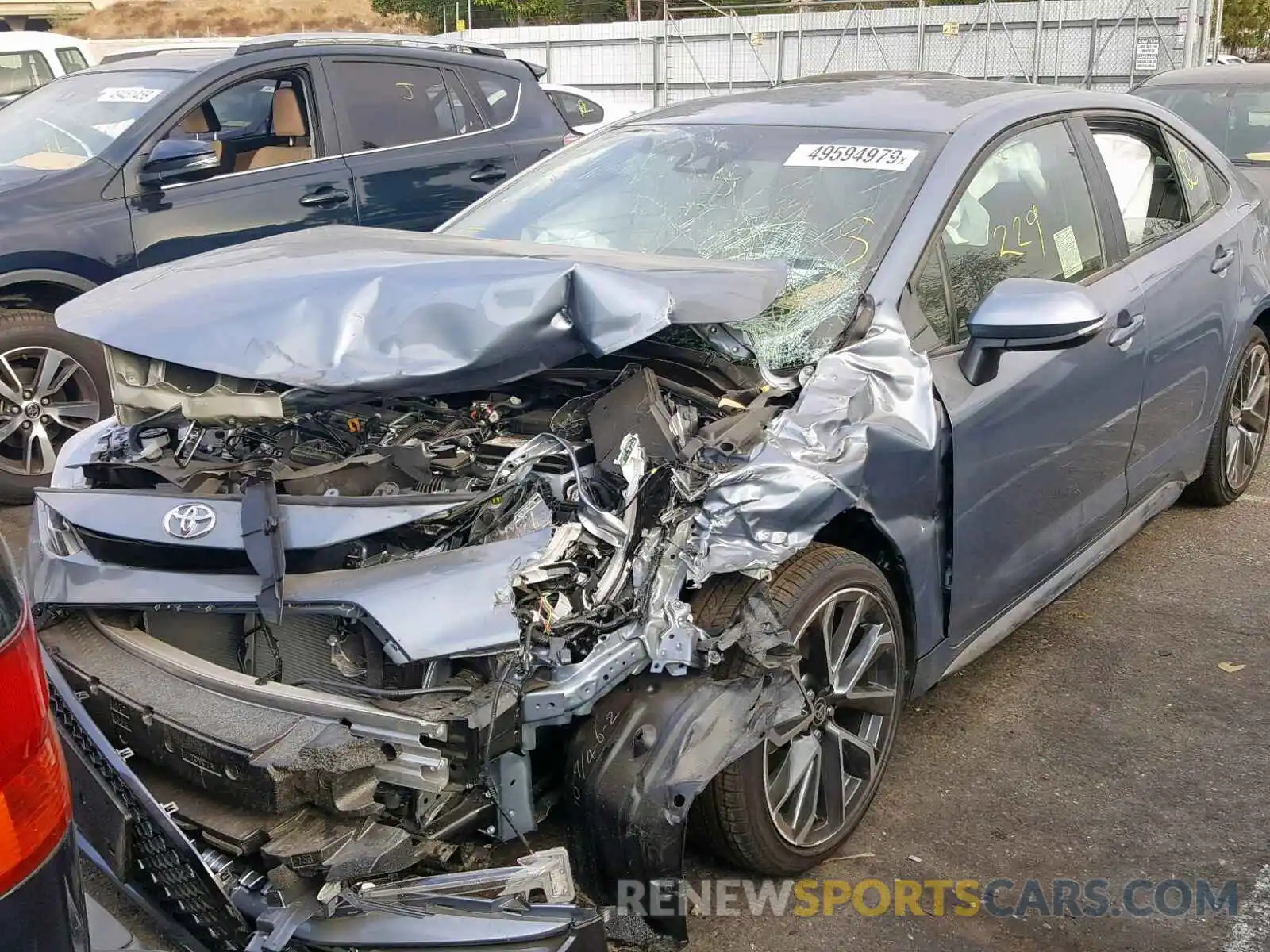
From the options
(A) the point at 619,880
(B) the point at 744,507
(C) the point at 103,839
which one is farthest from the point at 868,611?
(C) the point at 103,839

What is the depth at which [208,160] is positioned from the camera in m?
5.84

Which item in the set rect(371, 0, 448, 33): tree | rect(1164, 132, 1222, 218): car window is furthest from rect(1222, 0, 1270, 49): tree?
rect(1164, 132, 1222, 218): car window

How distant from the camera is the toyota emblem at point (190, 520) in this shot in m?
2.49

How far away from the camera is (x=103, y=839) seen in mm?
2172

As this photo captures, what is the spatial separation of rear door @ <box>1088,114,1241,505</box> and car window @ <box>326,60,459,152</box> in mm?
3963

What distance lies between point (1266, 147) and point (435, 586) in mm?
8319

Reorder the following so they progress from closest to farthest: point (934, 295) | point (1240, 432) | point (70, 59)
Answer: point (934, 295), point (1240, 432), point (70, 59)

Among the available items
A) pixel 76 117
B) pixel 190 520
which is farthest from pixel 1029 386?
pixel 76 117

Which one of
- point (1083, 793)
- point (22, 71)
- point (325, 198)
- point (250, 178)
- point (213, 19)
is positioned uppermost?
point (213, 19)

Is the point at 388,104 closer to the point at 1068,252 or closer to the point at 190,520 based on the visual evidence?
the point at 1068,252

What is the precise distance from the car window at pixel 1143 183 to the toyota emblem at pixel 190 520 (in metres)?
3.04

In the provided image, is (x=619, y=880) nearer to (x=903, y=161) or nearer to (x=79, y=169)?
(x=903, y=161)

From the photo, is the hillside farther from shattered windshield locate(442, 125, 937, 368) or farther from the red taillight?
the red taillight

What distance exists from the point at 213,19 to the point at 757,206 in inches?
2069
